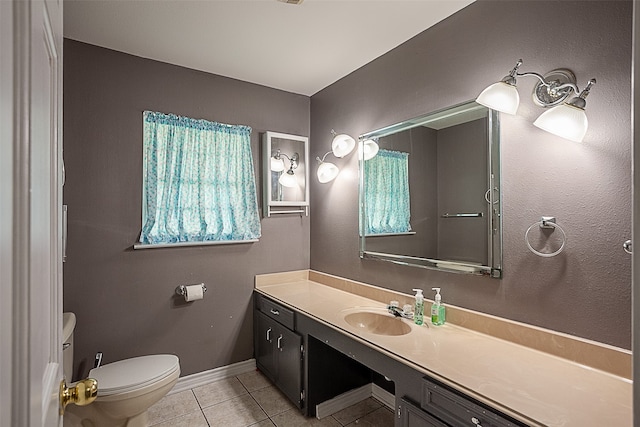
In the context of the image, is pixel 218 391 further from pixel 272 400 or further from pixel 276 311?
pixel 276 311

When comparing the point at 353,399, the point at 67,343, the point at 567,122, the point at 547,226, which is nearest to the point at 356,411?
the point at 353,399

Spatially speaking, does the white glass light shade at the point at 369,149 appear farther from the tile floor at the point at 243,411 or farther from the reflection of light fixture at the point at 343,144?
the tile floor at the point at 243,411

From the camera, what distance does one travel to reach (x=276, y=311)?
246cm

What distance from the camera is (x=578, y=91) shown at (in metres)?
1.37

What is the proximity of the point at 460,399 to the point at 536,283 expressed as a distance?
67cm

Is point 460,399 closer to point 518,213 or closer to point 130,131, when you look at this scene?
point 518,213

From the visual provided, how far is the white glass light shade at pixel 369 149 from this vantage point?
7.91ft

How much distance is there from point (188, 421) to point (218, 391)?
0.37 metres

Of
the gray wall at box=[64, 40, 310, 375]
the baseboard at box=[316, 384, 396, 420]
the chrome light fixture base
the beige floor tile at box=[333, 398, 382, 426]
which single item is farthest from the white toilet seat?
the chrome light fixture base

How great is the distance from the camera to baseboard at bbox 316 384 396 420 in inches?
85.8

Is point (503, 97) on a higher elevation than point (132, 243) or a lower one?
higher

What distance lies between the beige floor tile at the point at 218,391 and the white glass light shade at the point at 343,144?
6.41ft

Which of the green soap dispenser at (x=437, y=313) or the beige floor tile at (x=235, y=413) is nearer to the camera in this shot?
the green soap dispenser at (x=437, y=313)

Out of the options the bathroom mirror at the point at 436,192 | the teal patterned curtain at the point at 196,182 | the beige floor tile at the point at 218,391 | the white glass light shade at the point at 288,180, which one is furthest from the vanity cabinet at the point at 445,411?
the white glass light shade at the point at 288,180
